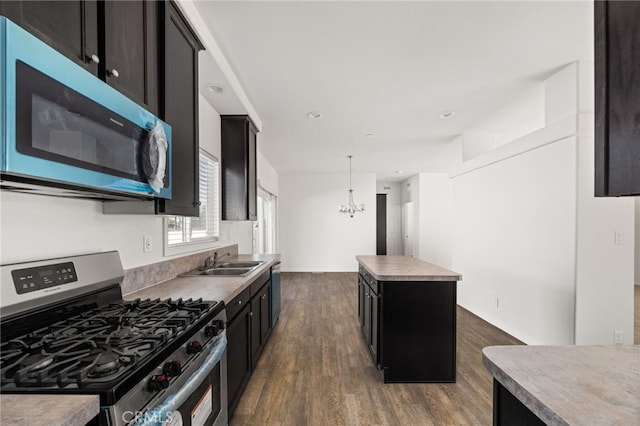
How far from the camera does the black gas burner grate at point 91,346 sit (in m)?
0.81

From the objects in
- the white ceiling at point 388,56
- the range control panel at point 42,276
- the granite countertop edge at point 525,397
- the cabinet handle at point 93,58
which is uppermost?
the white ceiling at point 388,56

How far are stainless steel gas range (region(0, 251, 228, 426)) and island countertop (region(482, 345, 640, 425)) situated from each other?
3.58 ft

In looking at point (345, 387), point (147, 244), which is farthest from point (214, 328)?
point (345, 387)

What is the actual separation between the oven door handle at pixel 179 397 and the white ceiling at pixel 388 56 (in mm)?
2070

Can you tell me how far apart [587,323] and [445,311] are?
141 cm

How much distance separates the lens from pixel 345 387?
251 cm

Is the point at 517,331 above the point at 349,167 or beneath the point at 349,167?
beneath

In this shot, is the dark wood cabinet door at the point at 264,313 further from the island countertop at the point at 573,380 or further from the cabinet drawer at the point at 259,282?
the island countertop at the point at 573,380

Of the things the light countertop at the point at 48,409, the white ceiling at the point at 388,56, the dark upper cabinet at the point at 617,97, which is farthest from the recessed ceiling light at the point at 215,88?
the dark upper cabinet at the point at 617,97

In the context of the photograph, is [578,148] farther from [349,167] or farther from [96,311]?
[349,167]

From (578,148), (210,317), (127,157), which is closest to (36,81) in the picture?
(127,157)

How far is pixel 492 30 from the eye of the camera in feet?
7.09

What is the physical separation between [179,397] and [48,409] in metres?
0.47

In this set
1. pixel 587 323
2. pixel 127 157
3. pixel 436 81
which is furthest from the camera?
pixel 436 81
